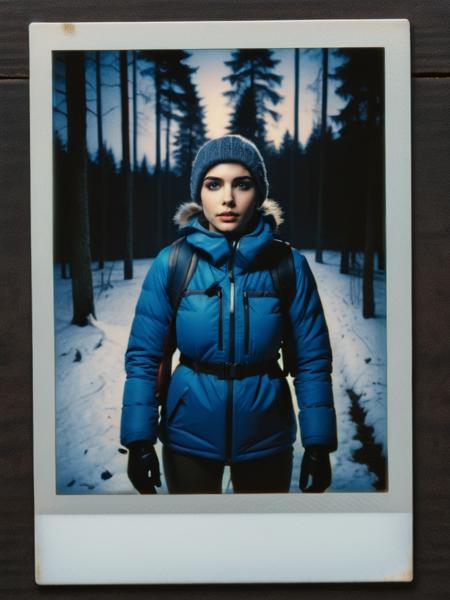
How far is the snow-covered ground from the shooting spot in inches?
39.0

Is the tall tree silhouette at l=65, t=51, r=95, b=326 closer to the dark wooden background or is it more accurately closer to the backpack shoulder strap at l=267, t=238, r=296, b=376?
the dark wooden background

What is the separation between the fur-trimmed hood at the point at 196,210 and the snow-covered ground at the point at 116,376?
79 mm

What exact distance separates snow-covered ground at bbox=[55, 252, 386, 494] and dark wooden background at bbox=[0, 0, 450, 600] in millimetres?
58

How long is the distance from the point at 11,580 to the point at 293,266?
711 mm

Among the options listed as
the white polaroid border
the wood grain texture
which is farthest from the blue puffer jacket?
the wood grain texture

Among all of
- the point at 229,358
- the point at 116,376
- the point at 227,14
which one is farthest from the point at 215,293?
the point at 227,14

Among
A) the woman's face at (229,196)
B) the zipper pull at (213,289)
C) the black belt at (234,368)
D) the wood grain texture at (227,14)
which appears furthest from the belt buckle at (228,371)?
the wood grain texture at (227,14)

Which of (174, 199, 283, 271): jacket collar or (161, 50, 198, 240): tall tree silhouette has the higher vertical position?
(161, 50, 198, 240): tall tree silhouette

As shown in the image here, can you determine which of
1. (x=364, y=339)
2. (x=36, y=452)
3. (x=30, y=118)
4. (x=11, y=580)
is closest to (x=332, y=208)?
(x=364, y=339)

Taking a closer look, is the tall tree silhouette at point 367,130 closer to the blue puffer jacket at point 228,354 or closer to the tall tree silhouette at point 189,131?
the blue puffer jacket at point 228,354

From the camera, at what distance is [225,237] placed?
3.25 ft

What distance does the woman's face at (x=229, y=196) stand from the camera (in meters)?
0.99

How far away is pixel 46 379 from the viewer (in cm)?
100

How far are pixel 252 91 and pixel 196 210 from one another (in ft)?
0.70
